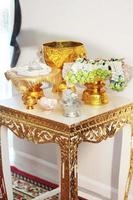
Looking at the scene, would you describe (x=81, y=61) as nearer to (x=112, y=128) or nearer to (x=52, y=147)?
(x=112, y=128)

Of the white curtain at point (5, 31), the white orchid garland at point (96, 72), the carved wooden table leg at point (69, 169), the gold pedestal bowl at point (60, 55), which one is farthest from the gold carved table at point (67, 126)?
the white curtain at point (5, 31)

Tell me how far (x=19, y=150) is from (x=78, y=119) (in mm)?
1176

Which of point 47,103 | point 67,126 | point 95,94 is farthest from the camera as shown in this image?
point 95,94

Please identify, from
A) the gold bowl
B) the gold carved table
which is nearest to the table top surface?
the gold carved table

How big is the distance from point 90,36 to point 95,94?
0.44 meters

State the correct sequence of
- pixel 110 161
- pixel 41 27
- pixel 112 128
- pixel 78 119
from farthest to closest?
→ pixel 41 27 → pixel 110 161 → pixel 112 128 → pixel 78 119

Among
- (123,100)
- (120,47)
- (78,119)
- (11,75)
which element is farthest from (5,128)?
(120,47)

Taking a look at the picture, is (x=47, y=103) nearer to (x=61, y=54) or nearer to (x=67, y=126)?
(x=67, y=126)

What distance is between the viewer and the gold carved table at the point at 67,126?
1.52m

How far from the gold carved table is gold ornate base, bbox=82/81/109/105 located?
0.03 metres

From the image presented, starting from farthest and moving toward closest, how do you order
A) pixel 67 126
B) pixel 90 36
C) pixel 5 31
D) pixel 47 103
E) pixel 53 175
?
pixel 5 31, pixel 53 175, pixel 90 36, pixel 47 103, pixel 67 126

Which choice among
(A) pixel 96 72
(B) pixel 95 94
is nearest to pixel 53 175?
(B) pixel 95 94

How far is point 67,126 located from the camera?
1490 mm

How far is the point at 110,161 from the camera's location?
6.93 feet
